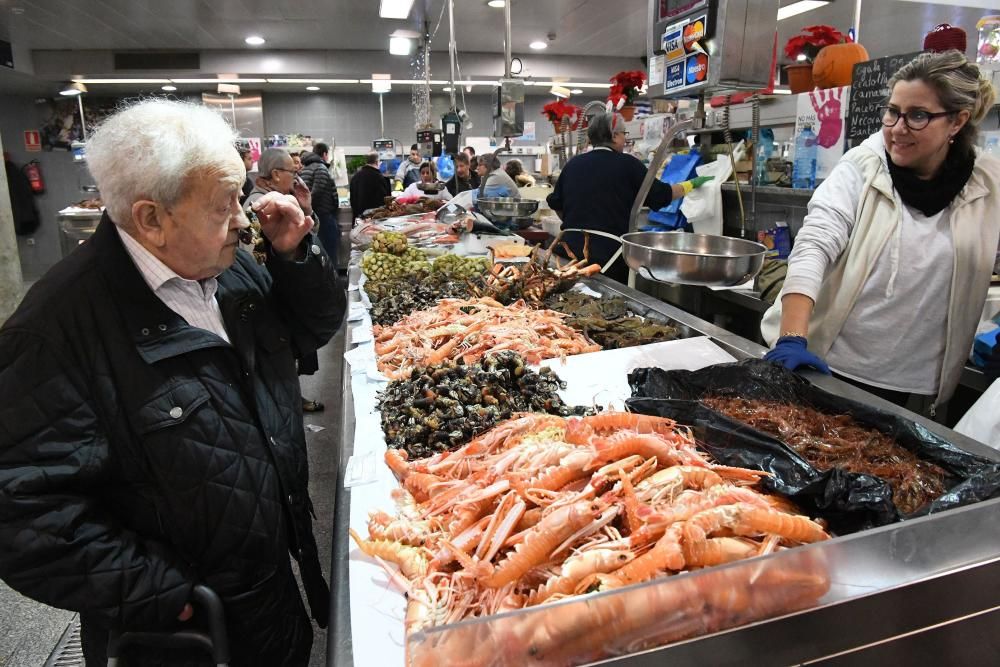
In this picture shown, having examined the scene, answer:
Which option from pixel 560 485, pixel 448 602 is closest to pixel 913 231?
pixel 560 485

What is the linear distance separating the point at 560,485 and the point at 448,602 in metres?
0.35

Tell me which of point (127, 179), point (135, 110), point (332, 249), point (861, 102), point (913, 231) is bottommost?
Result: point (332, 249)

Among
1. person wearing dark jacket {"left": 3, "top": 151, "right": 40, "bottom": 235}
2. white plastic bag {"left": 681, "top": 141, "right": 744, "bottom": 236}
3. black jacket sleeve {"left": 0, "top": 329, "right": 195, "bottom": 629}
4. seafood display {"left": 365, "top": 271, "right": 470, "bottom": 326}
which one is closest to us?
black jacket sleeve {"left": 0, "top": 329, "right": 195, "bottom": 629}

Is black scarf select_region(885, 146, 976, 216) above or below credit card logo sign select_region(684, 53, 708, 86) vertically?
below

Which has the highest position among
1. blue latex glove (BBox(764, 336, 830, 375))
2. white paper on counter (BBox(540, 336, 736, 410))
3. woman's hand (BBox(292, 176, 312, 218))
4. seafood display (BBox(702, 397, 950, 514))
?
woman's hand (BBox(292, 176, 312, 218))

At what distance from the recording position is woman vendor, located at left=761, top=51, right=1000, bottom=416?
1956 millimetres

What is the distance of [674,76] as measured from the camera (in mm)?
2334

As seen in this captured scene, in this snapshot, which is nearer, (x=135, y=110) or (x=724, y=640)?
(x=724, y=640)

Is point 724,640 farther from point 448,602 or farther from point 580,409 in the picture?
point 580,409

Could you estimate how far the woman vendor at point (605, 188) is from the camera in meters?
4.35

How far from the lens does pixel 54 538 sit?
120cm

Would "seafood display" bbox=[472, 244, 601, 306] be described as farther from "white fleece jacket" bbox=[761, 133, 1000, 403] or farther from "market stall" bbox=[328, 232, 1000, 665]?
"market stall" bbox=[328, 232, 1000, 665]

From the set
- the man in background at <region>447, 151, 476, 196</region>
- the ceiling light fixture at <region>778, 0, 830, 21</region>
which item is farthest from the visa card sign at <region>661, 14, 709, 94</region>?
the ceiling light fixture at <region>778, 0, 830, 21</region>

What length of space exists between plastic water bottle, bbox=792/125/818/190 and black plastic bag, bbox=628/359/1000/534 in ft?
8.78
